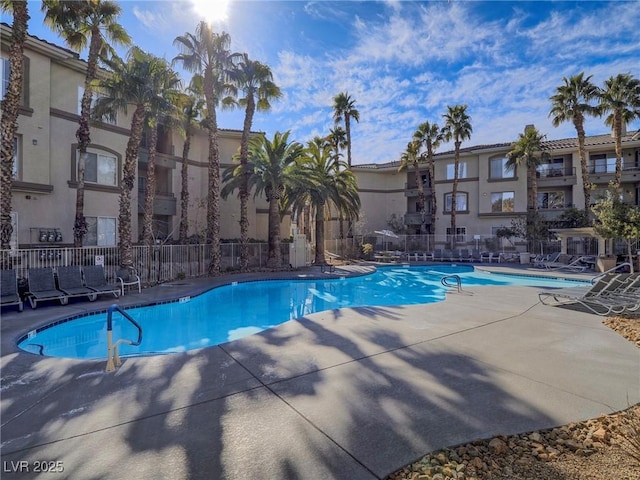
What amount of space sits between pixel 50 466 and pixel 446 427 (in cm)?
370

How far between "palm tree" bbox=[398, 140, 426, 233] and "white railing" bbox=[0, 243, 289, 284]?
18.7m

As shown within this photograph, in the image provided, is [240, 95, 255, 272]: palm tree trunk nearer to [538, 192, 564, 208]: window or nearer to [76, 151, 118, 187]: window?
[76, 151, 118, 187]: window

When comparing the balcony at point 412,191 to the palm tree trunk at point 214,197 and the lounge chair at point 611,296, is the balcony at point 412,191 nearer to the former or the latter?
the palm tree trunk at point 214,197

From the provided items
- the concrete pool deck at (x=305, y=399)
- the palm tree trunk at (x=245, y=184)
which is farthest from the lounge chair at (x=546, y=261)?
the palm tree trunk at (x=245, y=184)

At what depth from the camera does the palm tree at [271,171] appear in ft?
66.7

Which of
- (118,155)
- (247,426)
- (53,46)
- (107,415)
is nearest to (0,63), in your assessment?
(53,46)

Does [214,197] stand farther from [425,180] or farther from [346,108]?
[425,180]

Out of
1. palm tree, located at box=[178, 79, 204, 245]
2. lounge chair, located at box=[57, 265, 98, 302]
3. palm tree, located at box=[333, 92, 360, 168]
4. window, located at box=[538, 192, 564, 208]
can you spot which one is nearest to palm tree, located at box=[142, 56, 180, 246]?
palm tree, located at box=[178, 79, 204, 245]

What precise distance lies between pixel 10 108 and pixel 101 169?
6869mm

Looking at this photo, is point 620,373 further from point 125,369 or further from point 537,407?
point 125,369

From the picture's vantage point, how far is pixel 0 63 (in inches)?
566

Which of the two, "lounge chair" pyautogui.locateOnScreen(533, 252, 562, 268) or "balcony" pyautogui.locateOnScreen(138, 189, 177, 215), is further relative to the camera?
"lounge chair" pyautogui.locateOnScreen(533, 252, 562, 268)

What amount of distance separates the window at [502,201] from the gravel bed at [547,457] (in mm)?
31566

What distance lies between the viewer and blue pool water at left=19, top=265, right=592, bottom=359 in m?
8.28
